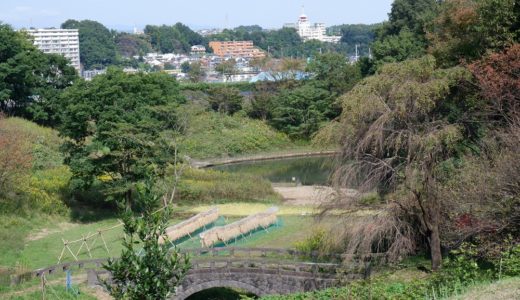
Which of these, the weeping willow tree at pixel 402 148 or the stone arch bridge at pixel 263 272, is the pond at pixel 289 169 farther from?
the weeping willow tree at pixel 402 148

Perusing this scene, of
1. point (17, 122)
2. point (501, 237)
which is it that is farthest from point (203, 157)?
point (501, 237)

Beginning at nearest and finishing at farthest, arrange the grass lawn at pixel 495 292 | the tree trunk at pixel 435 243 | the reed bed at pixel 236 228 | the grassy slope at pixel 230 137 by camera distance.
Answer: the grass lawn at pixel 495 292 < the tree trunk at pixel 435 243 < the reed bed at pixel 236 228 < the grassy slope at pixel 230 137

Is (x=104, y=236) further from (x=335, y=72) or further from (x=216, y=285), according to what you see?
(x=335, y=72)

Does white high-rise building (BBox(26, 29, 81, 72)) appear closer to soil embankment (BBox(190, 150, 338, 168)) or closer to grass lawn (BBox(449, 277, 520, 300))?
soil embankment (BBox(190, 150, 338, 168))

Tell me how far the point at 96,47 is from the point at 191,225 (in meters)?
117

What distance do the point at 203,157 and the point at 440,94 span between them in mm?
32470

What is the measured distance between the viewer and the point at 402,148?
20188 mm

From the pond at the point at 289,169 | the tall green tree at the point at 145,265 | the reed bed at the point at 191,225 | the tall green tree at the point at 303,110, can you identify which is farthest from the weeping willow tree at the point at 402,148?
the tall green tree at the point at 303,110

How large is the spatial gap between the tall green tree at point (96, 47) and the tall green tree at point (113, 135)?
347 feet

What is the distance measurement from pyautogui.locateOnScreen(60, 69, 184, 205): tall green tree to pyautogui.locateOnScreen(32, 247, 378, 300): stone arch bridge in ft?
28.2

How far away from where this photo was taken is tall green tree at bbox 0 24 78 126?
48.0m

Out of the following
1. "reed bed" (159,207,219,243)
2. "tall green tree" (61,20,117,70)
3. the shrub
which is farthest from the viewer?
"tall green tree" (61,20,117,70)

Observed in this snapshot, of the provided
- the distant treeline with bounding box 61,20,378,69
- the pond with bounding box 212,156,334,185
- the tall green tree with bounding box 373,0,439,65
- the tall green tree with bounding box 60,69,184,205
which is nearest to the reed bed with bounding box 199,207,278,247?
the tall green tree with bounding box 60,69,184,205

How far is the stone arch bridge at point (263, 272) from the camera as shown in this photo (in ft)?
66.0
